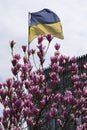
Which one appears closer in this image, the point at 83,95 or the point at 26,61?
the point at 83,95

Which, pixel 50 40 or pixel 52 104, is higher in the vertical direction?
pixel 50 40

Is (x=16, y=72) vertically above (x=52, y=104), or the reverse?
(x=16, y=72)

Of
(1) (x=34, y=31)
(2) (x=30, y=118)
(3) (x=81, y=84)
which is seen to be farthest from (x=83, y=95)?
(1) (x=34, y=31)

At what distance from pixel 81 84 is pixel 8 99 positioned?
2.15 m

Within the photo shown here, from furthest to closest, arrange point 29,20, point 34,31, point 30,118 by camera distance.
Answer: point 29,20
point 34,31
point 30,118

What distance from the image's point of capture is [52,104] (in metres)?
14.0

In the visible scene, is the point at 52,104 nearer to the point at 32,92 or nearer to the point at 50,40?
the point at 32,92

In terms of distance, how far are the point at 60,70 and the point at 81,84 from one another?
0.98 m

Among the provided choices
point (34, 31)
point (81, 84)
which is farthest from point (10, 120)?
point (34, 31)

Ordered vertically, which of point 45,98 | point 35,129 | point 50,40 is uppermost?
point 50,40

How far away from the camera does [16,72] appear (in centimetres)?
1372

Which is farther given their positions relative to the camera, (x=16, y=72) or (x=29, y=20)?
(x=29, y=20)

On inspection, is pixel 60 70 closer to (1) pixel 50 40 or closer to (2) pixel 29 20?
(1) pixel 50 40

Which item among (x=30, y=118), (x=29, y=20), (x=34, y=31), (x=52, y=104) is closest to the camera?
(x=30, y=118)
